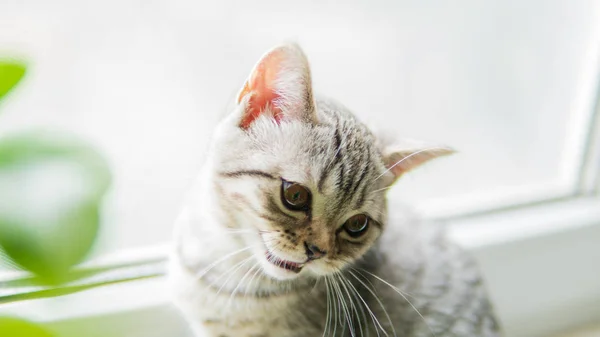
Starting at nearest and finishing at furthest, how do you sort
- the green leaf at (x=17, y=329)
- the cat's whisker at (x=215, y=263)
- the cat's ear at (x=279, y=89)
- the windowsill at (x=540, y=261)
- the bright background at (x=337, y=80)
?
the green leaf at (x=17, y=329) < the cat's ear at (x=279, y=89) < the cat's whisker at (x=215, y=263) < the bright background at (x=337, y=80) < the windowsill at (x=540, y=261)

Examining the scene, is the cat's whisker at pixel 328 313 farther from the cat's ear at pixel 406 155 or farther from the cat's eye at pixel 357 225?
the cat's ear at pixel 406 155

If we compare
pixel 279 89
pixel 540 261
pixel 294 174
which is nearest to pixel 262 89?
pixel 279 89

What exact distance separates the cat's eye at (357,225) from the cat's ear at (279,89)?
0.17 meters

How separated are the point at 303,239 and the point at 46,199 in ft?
1.18

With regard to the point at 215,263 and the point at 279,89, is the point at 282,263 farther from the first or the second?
the point at 279,89

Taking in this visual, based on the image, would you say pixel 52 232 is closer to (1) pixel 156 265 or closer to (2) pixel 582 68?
(1) pixel 156 265

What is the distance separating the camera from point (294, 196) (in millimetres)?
862

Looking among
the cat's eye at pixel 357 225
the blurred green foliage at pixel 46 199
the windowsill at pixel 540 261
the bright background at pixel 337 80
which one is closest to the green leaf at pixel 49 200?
the blurred green foliage at pixel 46 199

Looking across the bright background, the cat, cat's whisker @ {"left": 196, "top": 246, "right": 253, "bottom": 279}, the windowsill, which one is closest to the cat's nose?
the cat

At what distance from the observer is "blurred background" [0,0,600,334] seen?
1.01 metres

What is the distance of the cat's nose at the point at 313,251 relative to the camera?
0.88 metres

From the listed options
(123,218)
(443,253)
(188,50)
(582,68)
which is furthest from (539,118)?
(123,218)

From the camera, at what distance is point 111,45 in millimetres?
Result: 1031

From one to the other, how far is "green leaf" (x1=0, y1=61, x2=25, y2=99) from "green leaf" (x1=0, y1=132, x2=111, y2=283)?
0.09 meters
